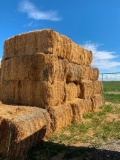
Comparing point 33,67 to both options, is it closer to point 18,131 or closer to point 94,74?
point 18,131

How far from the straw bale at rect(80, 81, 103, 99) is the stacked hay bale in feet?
4.51

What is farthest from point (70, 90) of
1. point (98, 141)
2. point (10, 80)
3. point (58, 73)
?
point (98, 141)

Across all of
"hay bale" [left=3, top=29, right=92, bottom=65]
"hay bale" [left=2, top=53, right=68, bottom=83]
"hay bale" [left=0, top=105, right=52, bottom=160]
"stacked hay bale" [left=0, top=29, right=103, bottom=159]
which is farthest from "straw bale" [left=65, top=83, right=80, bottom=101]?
"hay bale" [left=0, top=105, right=52, bottom=160]

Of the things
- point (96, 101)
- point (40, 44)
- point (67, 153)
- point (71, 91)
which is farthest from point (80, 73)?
point (67, 153)

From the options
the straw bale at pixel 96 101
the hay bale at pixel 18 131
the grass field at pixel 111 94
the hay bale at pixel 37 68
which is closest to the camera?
the hay bale at pixel 18 131

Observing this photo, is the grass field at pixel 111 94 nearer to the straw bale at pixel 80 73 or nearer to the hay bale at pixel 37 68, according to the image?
the straw bale at pixel 80 73

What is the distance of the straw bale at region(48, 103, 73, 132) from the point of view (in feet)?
29.4

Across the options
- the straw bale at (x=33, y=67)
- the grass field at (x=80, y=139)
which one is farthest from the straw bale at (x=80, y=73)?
the grass field at (x=80, y=139)

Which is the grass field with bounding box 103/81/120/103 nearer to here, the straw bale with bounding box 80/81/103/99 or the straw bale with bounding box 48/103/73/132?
the straw bale with bounding box 80/81/103/99

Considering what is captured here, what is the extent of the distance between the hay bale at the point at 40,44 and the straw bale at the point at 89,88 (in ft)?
6.57

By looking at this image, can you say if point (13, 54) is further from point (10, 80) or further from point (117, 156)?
point (117, 156)

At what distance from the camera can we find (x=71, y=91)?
11.2 metres

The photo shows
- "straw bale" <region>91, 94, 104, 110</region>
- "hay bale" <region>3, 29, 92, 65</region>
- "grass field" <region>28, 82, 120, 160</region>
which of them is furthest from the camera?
"straw bale" <region>91, 94, 104, 110</region>

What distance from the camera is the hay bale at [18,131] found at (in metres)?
6.54
